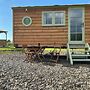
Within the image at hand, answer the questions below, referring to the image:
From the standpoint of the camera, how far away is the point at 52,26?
12.3 metres

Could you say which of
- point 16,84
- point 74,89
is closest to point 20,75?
point 16,84

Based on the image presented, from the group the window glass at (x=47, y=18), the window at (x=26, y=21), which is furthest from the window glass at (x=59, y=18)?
the window at (x=26, y=21)

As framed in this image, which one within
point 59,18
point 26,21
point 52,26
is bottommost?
point 52,26

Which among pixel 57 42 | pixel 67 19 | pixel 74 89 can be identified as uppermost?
pixel 67 19

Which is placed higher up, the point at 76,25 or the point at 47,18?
the point at 47,18

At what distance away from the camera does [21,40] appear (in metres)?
12.4

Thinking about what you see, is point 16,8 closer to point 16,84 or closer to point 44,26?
point 44,26

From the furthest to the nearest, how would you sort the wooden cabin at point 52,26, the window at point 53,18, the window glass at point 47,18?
the window glass at point 47,18, the window at point 53,18, the wooden cabin at point 52,26

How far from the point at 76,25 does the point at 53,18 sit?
107cm

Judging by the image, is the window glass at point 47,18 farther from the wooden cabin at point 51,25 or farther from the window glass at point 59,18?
the window glass at point 59,18

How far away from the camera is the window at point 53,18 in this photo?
12.2 metres

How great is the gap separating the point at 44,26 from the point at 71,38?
132 cm

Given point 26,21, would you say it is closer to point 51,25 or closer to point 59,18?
point 51,25

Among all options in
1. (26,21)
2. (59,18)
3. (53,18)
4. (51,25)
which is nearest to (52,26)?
(51,25)
